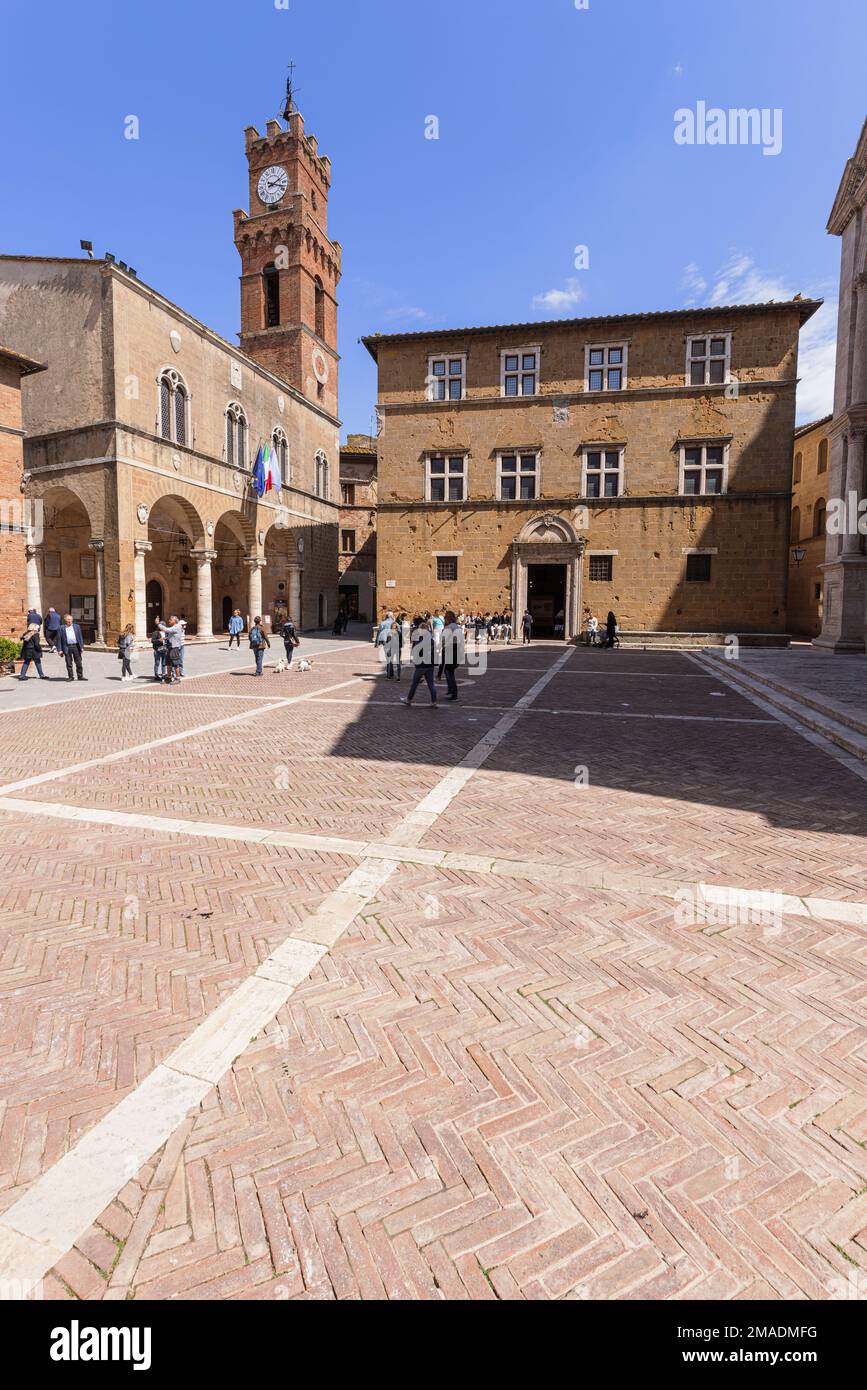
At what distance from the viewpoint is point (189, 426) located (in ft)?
90.3

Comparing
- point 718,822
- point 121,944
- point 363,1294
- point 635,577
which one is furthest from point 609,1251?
point 635,577

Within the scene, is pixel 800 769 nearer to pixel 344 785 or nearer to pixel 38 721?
pixel 344 785

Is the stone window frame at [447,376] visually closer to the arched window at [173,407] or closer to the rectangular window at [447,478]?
the rectangular window at [447,478]

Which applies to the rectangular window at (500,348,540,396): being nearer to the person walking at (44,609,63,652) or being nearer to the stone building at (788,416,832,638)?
the stone building at (788,416,832,638)

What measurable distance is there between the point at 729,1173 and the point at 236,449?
33.3 metres

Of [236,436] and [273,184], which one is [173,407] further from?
[273,184]

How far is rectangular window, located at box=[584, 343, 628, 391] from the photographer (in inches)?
1128

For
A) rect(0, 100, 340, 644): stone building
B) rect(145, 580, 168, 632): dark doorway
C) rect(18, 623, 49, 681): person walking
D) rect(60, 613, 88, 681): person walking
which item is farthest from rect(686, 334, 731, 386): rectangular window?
rect(18, 623, 49, 681): person walking

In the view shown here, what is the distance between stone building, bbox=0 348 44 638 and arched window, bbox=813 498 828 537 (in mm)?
34353

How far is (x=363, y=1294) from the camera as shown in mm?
2027

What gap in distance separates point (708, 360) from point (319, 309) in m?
25.0

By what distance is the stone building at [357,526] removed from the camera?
4984cm

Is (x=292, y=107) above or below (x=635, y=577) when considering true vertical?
above

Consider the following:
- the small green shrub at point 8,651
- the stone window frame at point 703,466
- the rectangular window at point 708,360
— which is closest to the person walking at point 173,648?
the small green shrub at point 8,651
